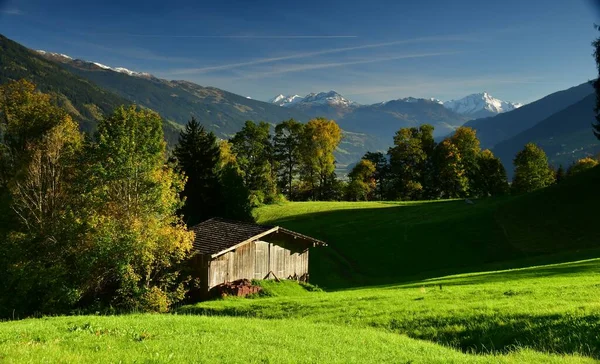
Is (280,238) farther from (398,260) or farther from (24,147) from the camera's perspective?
(24,147)

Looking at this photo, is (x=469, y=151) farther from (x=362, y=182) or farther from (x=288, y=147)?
(x=288, y=147)

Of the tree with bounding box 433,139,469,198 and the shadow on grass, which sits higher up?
the tree with bounding box 433,139,469,198

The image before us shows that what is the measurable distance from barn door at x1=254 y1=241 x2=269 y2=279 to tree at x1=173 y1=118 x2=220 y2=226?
18585 millimetres

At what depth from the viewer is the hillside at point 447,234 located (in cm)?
5178

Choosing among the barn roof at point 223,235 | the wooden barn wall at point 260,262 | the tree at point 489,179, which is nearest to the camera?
the barn roof at point 223,235

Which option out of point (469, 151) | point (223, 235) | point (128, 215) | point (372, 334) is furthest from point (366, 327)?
point (469, 151)

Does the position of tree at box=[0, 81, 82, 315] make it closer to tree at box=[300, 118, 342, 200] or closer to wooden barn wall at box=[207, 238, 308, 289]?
wooden barn wall at box=[207, 238, 308, 289]

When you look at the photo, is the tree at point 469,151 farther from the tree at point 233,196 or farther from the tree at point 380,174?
the tree at point 233,196

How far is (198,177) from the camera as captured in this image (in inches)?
2263

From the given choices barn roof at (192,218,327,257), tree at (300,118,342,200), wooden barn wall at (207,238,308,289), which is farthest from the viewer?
tree at (300,118,342,200)

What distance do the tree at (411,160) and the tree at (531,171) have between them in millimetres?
22122

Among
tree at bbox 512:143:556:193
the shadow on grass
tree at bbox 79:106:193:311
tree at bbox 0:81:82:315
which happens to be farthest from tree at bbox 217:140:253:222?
tree at bbox 512:143:556:193

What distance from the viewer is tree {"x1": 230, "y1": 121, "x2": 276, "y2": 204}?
7756 centimetres

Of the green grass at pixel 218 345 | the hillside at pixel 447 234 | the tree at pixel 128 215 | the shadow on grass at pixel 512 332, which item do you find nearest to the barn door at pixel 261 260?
the tree at pixel 128 215
